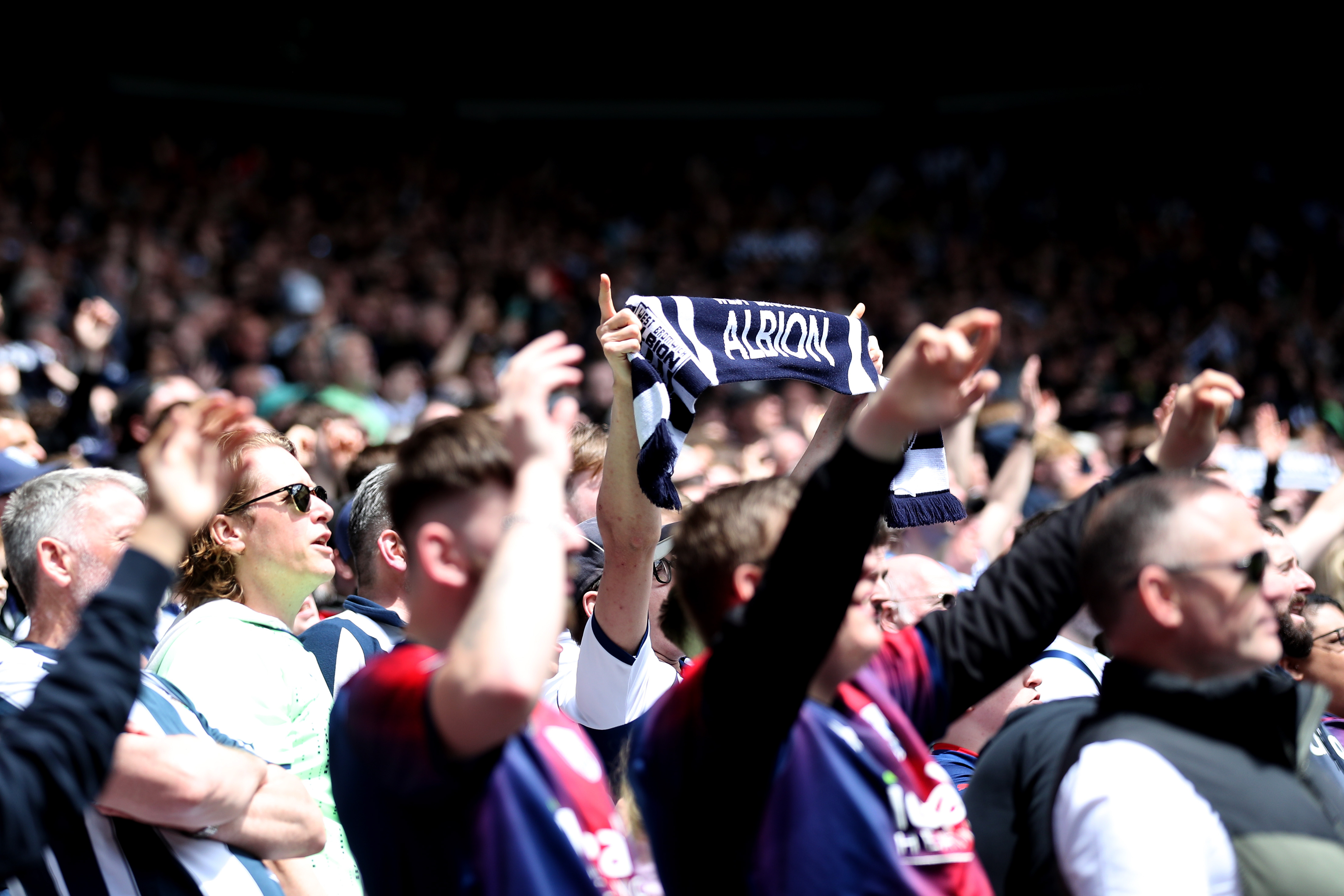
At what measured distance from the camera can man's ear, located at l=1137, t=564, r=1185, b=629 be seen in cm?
190

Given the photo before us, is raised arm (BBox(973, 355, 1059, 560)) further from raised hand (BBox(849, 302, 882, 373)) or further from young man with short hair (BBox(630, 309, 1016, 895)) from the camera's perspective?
young man with short hair (BBox(630, 309, 1016, 895))

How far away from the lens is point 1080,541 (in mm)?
2166

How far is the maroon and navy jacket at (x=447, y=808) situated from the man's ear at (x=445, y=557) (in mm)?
113

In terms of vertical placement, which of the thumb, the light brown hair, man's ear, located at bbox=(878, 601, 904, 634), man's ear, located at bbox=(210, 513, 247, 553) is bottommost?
man's ear, located at bbox=(878, 601, 904, 634)

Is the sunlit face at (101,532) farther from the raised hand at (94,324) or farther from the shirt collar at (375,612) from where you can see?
the raised hand at (94,324)

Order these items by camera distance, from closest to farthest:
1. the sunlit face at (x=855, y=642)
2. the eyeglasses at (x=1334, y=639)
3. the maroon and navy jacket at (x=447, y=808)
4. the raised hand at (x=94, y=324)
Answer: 1. the maroon and navy jacket at (x=447, y=808)
2. the sunlit face at (x=855, y=642)
3. the eyeglasses at (x=1334, y=639)
4. the raised hand at (x=94, y=324)

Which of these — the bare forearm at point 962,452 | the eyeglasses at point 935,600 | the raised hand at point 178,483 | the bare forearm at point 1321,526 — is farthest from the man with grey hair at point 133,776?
the bare forearm at point 962,452

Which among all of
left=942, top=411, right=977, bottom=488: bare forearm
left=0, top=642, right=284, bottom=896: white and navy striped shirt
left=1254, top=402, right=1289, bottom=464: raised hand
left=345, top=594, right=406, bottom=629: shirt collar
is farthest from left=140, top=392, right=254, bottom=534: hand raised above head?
left=942, top=411, right=977, bottom=488: bare forearm

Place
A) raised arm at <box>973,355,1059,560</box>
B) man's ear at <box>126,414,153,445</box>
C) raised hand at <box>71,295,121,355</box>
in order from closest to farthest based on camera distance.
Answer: man's ear at <box>126,414,153,445</box>
raised arm at <box>973,355,1059,560</box>
raised hand at <box>71,295,121,355</box>

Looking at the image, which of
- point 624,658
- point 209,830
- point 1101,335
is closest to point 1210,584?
point 624,658

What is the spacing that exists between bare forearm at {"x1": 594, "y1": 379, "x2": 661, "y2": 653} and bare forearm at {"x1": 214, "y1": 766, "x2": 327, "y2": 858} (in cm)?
68

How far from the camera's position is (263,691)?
2836mm

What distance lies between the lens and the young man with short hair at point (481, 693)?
1585 mm

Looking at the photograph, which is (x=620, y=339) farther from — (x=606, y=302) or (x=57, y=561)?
(x=57, y=561)
